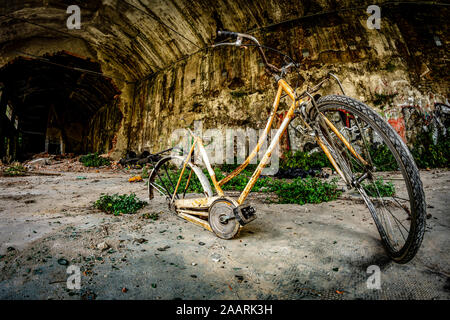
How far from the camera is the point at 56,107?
61.8 feet

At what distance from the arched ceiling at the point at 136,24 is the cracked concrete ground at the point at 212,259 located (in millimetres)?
8519

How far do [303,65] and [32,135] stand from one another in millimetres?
23954

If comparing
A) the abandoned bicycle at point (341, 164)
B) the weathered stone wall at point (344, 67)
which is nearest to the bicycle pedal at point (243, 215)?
the abandoned bicycle at point (341, 164)

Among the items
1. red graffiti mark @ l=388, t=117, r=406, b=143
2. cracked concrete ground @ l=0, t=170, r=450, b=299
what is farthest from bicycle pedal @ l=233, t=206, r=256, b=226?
red graffiti mark @ l=388, t=117, r=406, b=143

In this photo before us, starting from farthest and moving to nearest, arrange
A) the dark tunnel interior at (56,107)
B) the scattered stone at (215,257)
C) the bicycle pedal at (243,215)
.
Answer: the dark tunnel interior at (56,107) → the bicycle pedal at (243,215) → the scattered stone at (215,257)

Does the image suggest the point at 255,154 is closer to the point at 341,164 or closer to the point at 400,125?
the point at 341,164

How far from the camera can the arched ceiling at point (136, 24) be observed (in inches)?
300

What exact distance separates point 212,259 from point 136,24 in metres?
11.2

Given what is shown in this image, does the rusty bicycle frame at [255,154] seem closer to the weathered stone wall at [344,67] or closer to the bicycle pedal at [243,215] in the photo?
the bicycle pedal at [243,215]

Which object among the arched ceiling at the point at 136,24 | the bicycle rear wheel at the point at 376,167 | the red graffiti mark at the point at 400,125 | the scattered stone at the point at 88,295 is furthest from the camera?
the arched ceiling at the point at 136,24

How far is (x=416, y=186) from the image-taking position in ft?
3.63

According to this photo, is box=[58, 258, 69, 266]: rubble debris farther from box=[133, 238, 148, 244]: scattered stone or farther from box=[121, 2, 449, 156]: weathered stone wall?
box=[121, 2, 449, 156]: weathered stone wall

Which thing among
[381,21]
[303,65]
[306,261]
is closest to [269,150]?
[306,261]

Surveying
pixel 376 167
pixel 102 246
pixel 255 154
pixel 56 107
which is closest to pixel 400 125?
pixel 376 167
